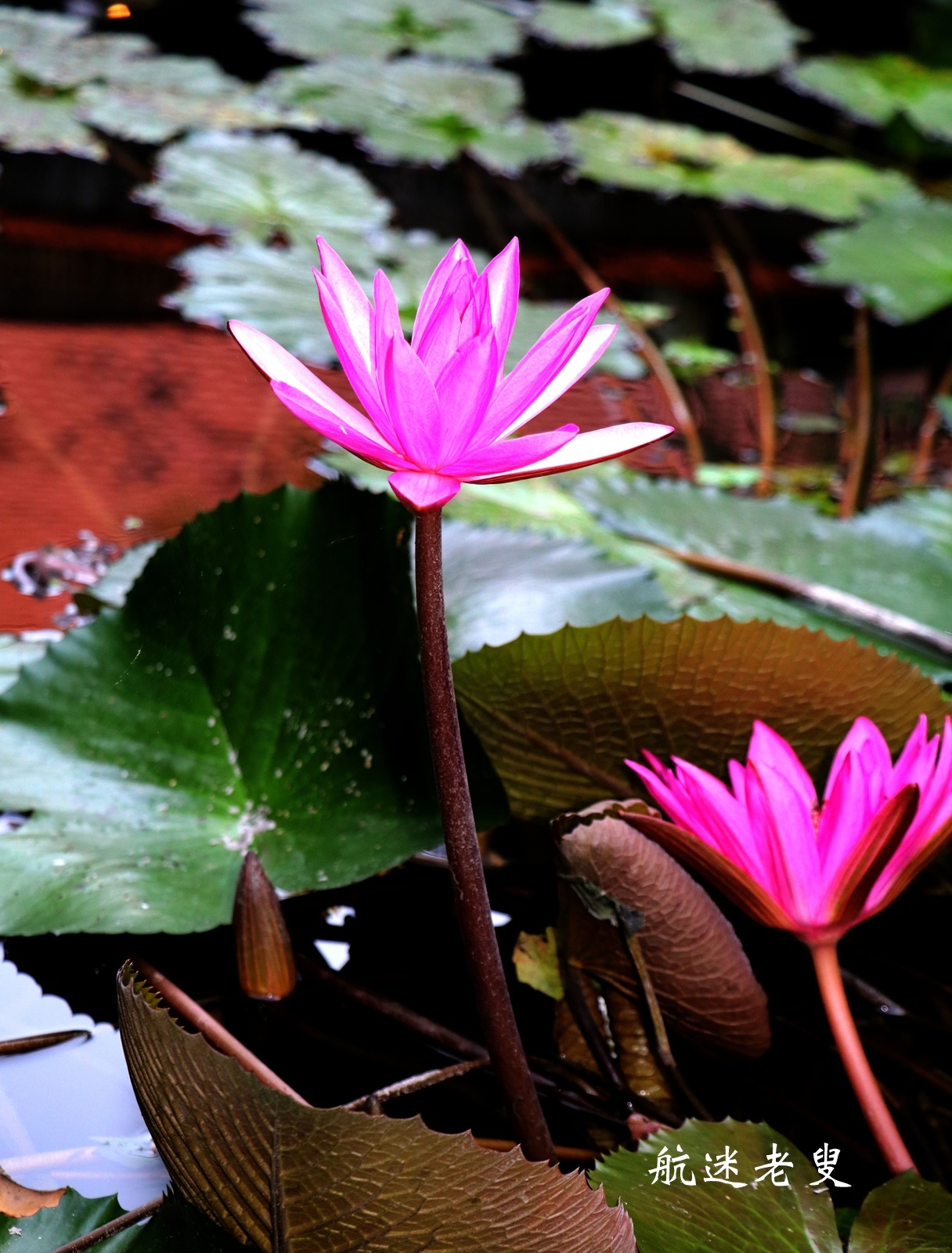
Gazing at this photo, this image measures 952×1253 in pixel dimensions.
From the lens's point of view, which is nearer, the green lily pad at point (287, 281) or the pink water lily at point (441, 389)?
the pink water lily at point (441, 389)

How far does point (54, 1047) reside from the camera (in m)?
0.52

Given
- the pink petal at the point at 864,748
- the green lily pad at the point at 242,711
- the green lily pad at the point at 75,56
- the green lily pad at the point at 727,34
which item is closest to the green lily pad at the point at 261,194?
the green lily pad at the point at 75,56

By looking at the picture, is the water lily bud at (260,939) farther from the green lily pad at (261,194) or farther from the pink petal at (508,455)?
the green lily pad at (261,194)

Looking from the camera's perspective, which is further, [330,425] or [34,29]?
[34,29]

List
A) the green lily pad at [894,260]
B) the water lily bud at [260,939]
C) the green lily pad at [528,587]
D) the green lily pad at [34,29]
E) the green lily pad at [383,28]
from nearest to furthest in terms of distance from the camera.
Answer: the water lily bud at [260,939], the green lily pad at [528,587], the green lily pad at [894,260], the green lily pad at [34,29], the green lily pad at [383,28]

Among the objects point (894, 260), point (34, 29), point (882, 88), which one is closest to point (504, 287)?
point (894, 260)

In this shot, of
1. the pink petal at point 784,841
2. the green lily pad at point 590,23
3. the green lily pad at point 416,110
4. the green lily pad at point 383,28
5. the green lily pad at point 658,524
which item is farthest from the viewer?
the green lily pad at point 590,23

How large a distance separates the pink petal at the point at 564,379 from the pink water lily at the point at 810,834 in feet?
0.50

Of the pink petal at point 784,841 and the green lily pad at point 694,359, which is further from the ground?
the pink petal at point 784,841

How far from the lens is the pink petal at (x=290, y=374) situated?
33 cm

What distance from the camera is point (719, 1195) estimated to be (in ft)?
1.35

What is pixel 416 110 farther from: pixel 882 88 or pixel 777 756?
pixel 777 756

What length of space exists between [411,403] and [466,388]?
→ 0.06ft

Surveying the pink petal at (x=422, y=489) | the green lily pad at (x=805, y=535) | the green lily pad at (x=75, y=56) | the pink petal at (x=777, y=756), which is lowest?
the green lily pad at (x=805, y=535)
